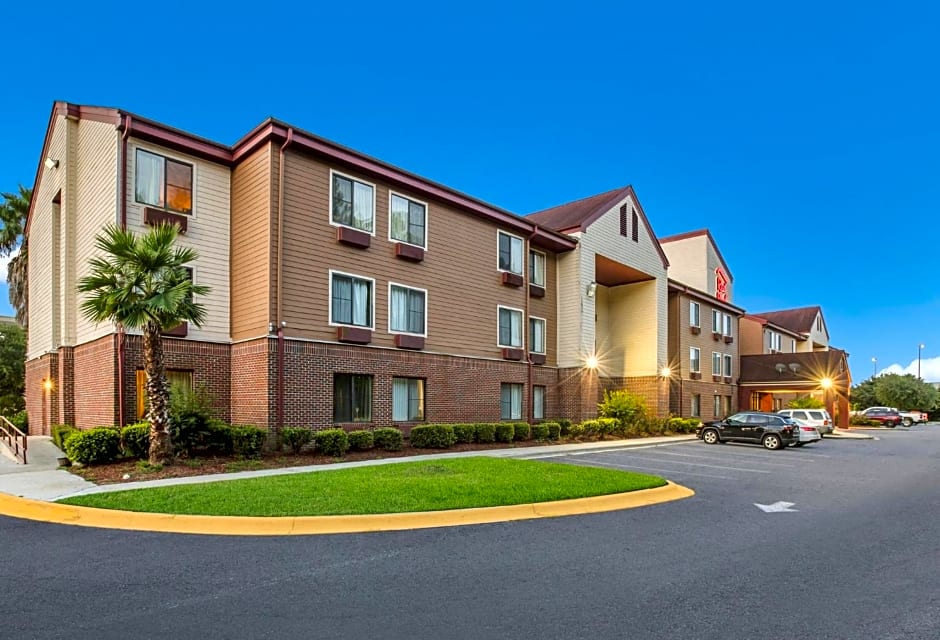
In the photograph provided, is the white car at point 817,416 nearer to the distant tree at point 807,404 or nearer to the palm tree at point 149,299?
the distant tree at point 807,404

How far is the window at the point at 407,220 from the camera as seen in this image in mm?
19891

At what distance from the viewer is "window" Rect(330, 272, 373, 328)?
58.9 ft

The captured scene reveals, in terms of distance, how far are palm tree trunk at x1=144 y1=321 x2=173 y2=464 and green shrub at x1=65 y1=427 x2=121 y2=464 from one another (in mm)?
1388

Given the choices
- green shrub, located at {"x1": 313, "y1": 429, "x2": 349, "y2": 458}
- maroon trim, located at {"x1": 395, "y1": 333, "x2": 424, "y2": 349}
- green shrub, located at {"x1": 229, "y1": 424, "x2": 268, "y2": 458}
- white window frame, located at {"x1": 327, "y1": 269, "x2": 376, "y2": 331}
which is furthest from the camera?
maroon trim, located at {"x1": 395, "y1": 333, "x2": 424, "y2": 349}

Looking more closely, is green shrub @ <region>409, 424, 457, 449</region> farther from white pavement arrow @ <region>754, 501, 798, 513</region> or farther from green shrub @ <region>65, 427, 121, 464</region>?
white pavement arrow @ <region>754, 501, 798, 513</region>

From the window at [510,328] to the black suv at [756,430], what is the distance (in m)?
9.08

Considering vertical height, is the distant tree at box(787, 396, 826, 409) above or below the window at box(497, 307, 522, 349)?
below

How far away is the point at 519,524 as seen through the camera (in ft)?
27.6

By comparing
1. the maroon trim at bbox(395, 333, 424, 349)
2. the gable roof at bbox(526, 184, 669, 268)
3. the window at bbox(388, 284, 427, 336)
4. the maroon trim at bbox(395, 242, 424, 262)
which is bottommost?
the maroon trim at bbox(395, 333, 424, 349)

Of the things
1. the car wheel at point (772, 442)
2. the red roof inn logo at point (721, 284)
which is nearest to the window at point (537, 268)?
the car wheel at point (772, 442)

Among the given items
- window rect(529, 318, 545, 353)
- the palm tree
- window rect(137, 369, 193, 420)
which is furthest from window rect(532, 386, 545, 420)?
the palm tree

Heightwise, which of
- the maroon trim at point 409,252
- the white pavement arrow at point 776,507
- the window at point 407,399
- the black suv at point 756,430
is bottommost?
the black suv at point 756,430

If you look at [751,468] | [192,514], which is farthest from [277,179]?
[751,468]

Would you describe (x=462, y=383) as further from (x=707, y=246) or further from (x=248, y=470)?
(x=707, y=246)
